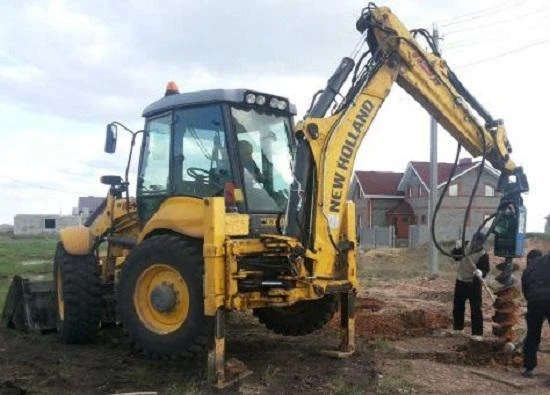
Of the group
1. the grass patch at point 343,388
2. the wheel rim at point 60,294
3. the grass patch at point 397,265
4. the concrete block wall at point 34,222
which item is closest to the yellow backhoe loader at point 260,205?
the wheel rim at point 60,294

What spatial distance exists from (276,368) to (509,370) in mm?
2701

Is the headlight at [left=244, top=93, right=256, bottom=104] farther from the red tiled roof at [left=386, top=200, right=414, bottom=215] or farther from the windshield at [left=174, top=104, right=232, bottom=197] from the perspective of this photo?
the red tiled roof at [left=386, top=200, right=414, bottom=215]

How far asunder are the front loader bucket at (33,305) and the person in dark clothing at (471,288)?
6.02 m

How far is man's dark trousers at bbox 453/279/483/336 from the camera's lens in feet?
33.1

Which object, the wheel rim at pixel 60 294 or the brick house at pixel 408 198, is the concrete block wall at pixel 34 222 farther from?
the wheel rim at pixel 60 294

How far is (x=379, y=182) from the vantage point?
5512 cm

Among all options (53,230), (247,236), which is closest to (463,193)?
(247,236)

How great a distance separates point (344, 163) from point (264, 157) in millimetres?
938

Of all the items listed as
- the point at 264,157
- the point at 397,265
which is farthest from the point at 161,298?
the point at 397,265

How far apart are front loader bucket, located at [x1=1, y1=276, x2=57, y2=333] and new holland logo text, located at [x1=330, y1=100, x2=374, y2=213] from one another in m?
5.03

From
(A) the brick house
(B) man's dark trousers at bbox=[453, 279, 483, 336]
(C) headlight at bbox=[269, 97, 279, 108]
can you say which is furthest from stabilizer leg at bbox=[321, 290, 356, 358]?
(A) the brick house

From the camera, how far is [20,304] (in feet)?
35.3

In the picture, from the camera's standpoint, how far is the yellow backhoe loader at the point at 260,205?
708 centimetres

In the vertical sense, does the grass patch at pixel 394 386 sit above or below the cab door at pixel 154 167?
below
